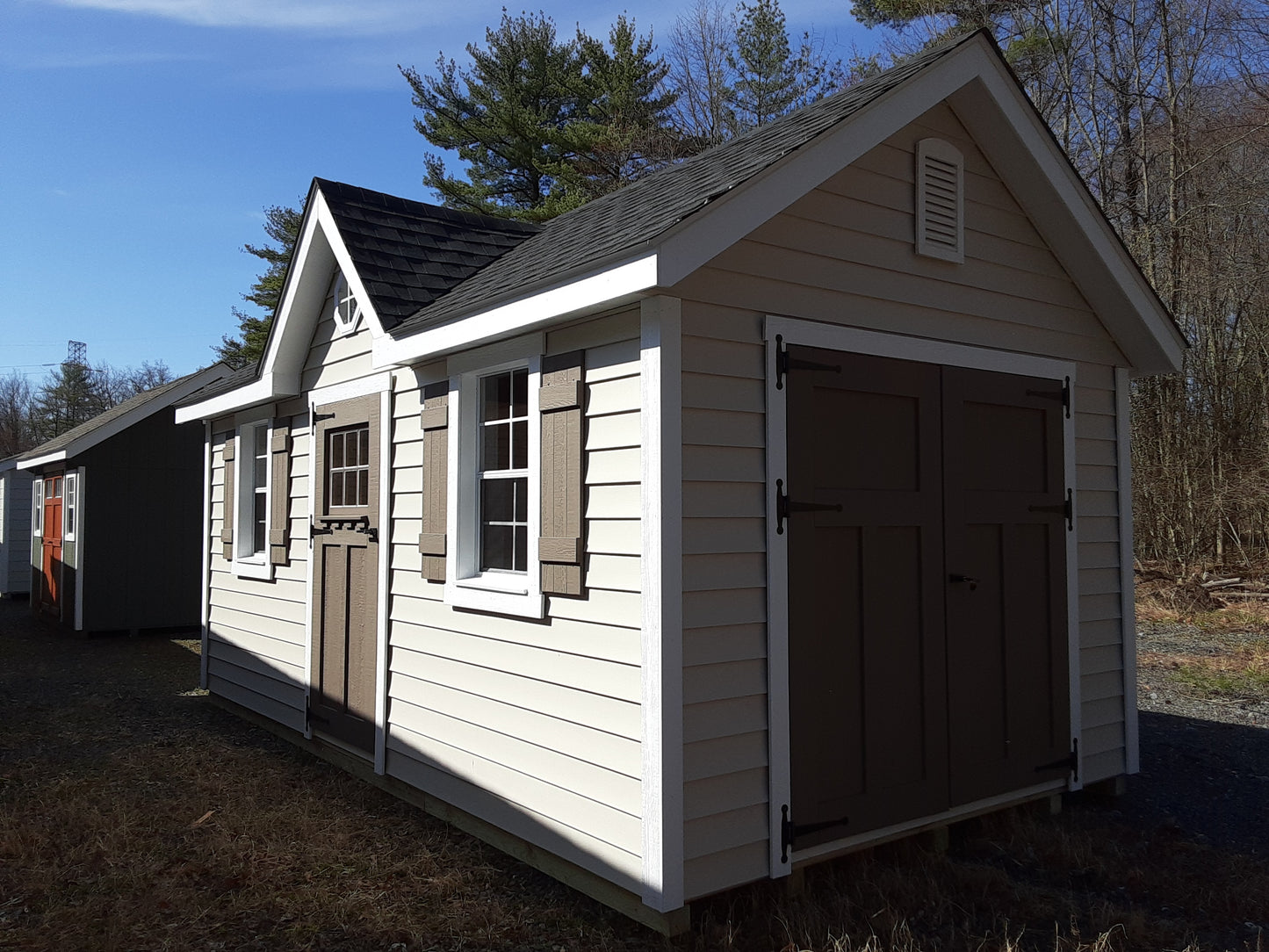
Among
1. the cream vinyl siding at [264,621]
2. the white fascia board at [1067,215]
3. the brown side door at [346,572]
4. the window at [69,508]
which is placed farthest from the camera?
the window at [69,508]

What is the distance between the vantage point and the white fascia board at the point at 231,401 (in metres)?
7.78

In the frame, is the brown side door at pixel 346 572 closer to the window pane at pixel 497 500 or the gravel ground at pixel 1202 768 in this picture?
the window pane at pixel 497 500

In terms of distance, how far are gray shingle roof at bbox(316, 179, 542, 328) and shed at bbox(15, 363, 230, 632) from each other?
7.64 m

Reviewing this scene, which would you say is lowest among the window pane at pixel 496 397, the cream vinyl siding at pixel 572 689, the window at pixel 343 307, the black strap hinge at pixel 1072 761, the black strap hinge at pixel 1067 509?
the black strap hinge at pixel 1072 761

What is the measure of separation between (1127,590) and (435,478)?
4.33 meters

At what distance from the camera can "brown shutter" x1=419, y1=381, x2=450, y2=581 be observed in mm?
5504

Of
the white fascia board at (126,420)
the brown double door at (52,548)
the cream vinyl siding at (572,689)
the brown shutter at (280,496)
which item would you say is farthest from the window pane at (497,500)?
the brown double door at (52,548)

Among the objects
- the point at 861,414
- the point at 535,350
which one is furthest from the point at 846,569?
the point at 535,350

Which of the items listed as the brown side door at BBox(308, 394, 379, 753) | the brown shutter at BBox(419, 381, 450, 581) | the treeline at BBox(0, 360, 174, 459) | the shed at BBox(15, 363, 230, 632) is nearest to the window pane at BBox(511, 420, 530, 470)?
the brown shutter at BBox(419, 381, 450, 581)

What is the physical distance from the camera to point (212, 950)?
4031 millimetres

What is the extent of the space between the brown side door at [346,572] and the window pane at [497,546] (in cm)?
115

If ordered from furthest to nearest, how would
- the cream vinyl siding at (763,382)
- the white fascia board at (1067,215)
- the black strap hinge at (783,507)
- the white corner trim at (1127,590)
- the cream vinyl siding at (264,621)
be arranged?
the cream vinyl siding at (264,621), the white corner trim at (1127,590), the white fascia board at (1067,215), the black strap hinge at (783,507), the cream vinyl siding at (763,382)

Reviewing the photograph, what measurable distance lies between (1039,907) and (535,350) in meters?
3.49

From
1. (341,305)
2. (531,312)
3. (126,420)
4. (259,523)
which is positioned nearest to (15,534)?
(126,420)
